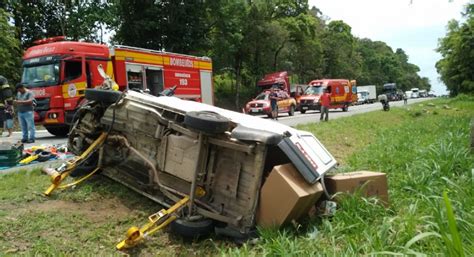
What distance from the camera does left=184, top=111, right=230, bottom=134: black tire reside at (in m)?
4.27

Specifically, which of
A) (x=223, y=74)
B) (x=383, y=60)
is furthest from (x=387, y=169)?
(x=383, y=60)

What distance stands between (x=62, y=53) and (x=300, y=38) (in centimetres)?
3184

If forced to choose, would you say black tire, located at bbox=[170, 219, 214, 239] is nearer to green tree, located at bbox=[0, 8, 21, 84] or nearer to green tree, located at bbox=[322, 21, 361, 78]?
green tree, located at bbox=[0, 8, 21, 84]

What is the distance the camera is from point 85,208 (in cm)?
502

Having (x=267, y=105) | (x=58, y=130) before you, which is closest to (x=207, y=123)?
(x=58, y=130)

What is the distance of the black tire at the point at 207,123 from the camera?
427 centimetres

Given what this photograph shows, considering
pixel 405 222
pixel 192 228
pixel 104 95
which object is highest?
pixel 104 95

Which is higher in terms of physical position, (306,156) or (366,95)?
(306,156)

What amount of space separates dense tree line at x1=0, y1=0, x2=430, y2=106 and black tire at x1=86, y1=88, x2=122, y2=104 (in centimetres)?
1706

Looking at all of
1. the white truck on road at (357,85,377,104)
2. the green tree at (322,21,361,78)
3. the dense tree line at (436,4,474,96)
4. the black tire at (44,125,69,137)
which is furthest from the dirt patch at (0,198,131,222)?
the white truck on road at (357,85,377,104)

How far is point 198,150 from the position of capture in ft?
14.7

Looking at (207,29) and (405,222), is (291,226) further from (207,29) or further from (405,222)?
(207,29)

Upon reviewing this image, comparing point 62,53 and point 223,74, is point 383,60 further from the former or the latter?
point 62,53

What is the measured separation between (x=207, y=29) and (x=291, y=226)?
86.5ft
